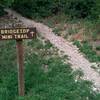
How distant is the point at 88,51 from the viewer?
45.4ft

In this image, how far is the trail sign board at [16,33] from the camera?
9297 millimetres

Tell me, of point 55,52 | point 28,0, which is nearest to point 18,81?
point 55,52

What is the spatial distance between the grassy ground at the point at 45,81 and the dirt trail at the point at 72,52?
324 millimetres

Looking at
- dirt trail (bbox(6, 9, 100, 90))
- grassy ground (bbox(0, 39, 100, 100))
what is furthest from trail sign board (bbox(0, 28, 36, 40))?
dirt trail (bbox(6, 9, 100, 90))

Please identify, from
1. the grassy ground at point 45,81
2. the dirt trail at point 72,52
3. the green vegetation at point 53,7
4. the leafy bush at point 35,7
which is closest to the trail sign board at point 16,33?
the grassy ground at point 45,81

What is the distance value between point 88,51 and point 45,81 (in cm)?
367

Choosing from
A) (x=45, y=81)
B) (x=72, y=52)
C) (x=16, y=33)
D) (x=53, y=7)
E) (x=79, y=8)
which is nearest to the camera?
(x=16, y=33)

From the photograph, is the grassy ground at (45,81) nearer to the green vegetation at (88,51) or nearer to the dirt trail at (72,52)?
the dirt trail at (72,52)

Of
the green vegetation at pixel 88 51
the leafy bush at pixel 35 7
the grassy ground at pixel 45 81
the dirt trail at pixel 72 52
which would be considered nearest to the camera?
the grassy ground at pixel 45 81

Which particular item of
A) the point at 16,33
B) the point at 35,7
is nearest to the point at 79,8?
the point at 35,7

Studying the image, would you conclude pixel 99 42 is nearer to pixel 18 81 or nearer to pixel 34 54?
pixel 34 54

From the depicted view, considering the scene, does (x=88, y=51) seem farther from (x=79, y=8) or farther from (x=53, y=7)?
(x=53, y=7)

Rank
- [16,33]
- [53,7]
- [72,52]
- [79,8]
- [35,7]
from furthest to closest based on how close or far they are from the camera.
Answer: [35,7] < [53,7] < [79,8] < [72,52] < [16,33]

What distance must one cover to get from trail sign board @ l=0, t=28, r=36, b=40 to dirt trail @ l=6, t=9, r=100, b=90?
8.12ft
